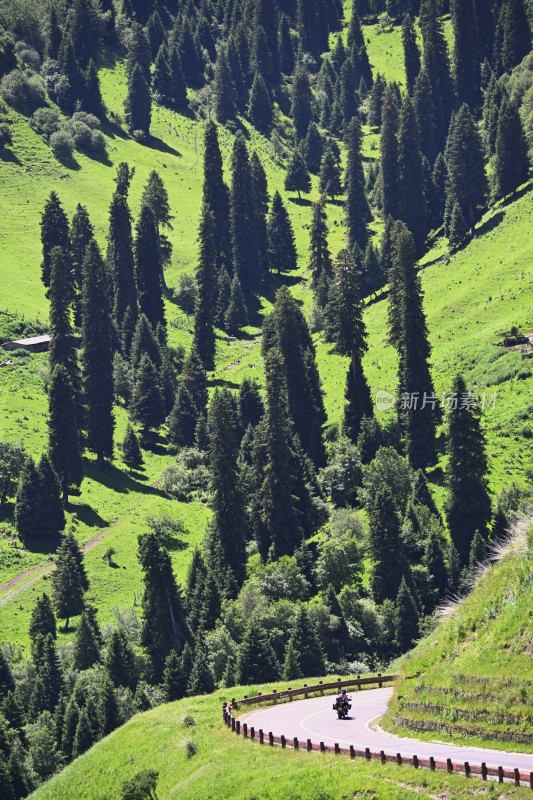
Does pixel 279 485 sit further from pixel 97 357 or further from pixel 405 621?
pixel 97 357

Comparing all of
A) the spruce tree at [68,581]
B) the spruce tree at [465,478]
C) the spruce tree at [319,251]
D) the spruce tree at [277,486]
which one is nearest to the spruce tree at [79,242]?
the spruce tree at [319,251]

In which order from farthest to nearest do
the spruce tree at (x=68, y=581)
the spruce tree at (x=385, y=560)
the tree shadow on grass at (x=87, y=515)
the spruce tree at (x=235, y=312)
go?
the spruce tree at (x=235, y=312)
the tree shadow on grass at (x=87, y=515)
the spruce tree at (x=68, y=581)
the spruce tree at (x=385, y=560)

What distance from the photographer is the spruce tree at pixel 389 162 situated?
6811 inches

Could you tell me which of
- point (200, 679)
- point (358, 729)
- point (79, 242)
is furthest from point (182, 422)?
point (358, 729)

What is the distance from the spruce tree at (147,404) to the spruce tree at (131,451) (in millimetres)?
8175

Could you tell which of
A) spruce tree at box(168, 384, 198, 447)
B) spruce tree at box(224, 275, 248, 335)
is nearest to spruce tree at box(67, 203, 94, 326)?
spruce tree at box(224, 275, 248, 335)

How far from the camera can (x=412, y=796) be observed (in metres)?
35.4

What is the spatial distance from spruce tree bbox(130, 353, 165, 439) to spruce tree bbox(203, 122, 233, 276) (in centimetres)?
3925

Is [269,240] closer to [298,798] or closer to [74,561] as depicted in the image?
[74,561]

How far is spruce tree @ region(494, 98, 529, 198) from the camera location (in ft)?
515

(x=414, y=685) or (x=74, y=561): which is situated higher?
(x=414, y=685)

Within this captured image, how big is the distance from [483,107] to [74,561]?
123041 mm

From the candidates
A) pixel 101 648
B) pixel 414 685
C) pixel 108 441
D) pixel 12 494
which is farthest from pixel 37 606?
pixel 414 685

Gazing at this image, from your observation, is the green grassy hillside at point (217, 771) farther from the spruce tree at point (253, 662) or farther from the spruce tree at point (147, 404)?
the spruce tree at point (147, 404)
